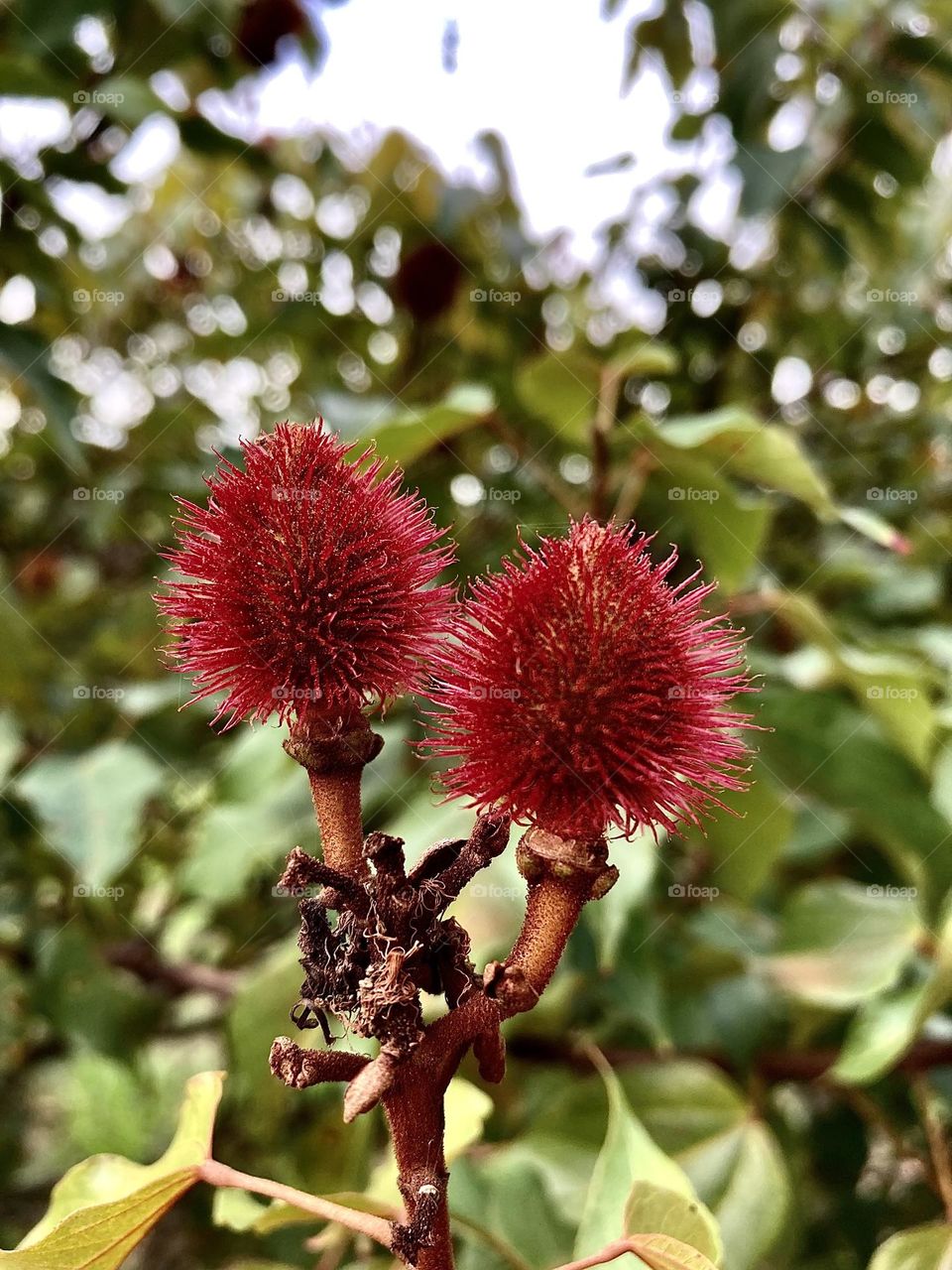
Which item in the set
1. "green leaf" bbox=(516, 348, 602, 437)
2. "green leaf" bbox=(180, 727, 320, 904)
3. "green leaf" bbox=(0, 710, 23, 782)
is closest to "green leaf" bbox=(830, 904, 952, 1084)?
"green leaf" bbox=(180, 727, 320, 904)

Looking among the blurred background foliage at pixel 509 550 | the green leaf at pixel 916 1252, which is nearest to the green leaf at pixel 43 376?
the blurred background foliage at pixel 509 550

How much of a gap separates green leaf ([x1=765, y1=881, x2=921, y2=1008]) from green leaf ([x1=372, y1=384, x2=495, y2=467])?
0.76 m

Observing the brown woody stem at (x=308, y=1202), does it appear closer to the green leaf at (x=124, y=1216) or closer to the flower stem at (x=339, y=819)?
the green leaf at (x=124, y=1216)

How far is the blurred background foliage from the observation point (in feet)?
3.74

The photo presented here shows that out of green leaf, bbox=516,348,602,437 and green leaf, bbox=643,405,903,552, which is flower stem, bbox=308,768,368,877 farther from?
green leaf, bbox=516,348,602,437

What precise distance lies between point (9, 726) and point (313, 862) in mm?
1228

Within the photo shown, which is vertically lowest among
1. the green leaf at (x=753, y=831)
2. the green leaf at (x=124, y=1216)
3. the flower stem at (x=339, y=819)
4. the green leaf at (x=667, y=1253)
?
the green leaf at (x=667, y=1253)

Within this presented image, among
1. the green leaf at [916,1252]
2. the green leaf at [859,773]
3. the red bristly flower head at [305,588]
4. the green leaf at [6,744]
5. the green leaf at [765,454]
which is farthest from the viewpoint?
the green leaf at [6,744]

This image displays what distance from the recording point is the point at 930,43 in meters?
1.90

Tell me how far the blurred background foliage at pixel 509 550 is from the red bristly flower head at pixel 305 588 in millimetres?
138

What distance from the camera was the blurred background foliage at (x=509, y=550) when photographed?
1.14 meters

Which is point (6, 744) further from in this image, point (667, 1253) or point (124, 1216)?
point (667, 1253)

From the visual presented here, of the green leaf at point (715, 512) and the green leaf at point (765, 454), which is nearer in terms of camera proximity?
the green leaf at point (765, 454)

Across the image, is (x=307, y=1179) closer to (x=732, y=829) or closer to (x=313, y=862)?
(x=732, y=829)
